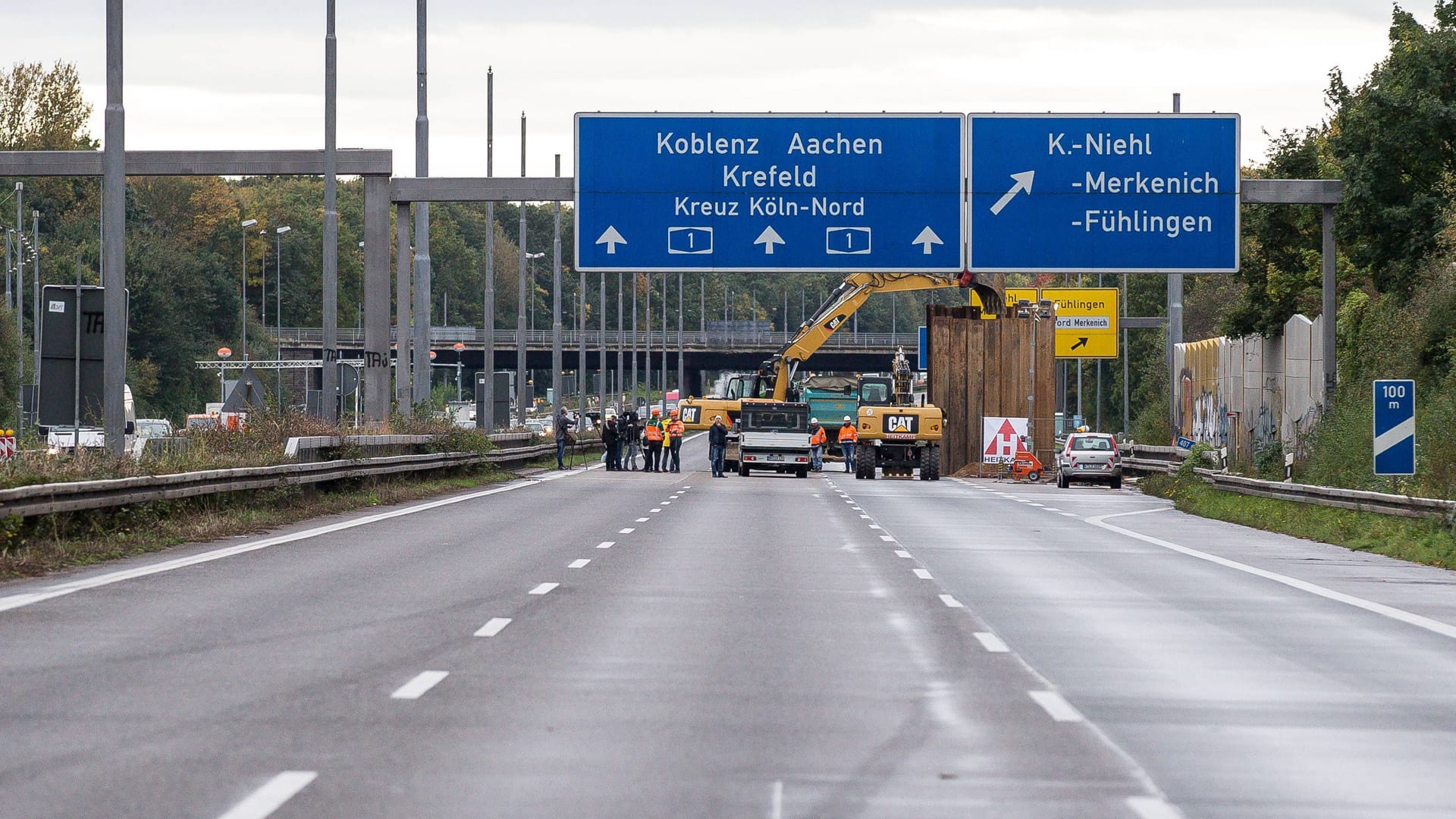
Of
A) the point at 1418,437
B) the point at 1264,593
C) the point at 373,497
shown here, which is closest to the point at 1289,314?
the point at 1418,437

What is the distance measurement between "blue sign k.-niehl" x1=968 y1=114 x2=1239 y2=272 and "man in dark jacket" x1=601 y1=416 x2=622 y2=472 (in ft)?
77.1

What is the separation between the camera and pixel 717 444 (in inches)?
2120

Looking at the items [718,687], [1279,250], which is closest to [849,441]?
[1279,250]

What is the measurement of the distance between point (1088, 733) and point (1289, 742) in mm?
872

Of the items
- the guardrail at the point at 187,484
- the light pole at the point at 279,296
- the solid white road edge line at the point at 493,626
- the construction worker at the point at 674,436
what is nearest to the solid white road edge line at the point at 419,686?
the solid white road edge line at the point at 493,626

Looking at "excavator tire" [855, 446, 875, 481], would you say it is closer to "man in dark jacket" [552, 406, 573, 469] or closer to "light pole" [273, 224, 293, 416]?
"man in dark jacket" [552, 406, 573, 469]

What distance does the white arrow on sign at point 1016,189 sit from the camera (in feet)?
113

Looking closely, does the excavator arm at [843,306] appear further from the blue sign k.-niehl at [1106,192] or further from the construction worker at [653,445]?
the blue sign k.-niehl at [1106,192]

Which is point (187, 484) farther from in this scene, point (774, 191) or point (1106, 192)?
point (1106, 192)

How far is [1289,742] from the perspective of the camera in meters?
8.59

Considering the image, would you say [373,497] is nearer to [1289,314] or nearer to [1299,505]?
[1299,505]

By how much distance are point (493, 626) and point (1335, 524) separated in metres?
16.4

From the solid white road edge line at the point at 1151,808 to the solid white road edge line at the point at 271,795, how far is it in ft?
10.0

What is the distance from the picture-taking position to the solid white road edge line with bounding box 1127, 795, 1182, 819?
6906mm
